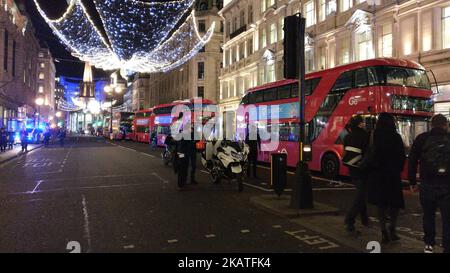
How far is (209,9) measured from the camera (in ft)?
185

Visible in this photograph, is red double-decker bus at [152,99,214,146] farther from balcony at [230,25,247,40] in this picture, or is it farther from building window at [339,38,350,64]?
balcony at [230,25,247,40]

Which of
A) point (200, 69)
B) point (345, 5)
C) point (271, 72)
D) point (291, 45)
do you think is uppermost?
point (200, 69)

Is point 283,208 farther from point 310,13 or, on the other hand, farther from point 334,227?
point 310,13

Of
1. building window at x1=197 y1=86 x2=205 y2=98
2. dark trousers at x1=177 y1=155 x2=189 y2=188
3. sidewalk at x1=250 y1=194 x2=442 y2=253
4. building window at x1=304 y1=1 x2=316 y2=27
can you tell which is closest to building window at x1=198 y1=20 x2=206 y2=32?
building window at x1=197 y1=86 x2=205 y2=98

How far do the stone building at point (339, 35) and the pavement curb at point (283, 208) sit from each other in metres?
14.2

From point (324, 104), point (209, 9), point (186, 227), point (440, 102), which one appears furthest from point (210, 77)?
point (186, 227)

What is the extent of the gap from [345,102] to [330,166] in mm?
2269

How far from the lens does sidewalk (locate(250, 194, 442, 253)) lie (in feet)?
17.1

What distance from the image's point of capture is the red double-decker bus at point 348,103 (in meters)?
11.8

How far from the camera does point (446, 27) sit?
18297 mm

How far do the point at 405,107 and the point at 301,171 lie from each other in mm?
6297

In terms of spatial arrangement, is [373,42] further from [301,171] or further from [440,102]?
[301,171]

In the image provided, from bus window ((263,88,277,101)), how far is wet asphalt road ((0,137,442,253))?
605 cm

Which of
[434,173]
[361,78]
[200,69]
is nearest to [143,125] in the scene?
[200,69]
